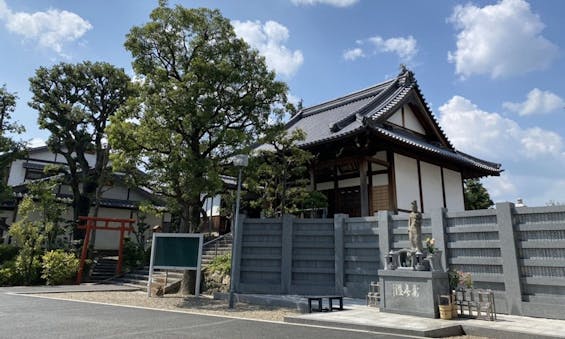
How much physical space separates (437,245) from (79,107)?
1951cm

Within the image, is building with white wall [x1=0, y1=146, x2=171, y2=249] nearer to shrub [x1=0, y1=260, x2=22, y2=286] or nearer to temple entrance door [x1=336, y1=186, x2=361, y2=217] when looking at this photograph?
shrub [x1=0, y1=260, x2=22, y2=286]

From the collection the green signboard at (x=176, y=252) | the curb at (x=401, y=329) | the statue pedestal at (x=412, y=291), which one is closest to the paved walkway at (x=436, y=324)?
the curb at (x=401, y=329)

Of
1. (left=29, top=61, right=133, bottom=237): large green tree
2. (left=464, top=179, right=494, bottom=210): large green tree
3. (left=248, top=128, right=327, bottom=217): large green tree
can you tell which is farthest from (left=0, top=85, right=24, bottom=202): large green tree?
(left=464, top=179, right=494, bottom=210): large green tree

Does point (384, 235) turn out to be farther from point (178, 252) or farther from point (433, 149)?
point (178, 252)

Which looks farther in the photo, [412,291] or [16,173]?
[16,173]

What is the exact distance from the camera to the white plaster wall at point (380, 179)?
52.3 feet

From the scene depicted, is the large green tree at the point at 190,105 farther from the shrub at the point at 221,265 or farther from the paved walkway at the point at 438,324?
the paved walkway at the point at 438,324

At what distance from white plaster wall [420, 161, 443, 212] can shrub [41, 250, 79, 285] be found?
55.6 feet

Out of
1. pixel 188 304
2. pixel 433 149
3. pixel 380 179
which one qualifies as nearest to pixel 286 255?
pixel 188 304

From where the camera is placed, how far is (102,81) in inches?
842

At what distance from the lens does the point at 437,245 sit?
10.7 m

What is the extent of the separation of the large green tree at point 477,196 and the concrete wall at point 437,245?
20.1 metres

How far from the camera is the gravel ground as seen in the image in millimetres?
9865

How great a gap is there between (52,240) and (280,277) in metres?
13.9
